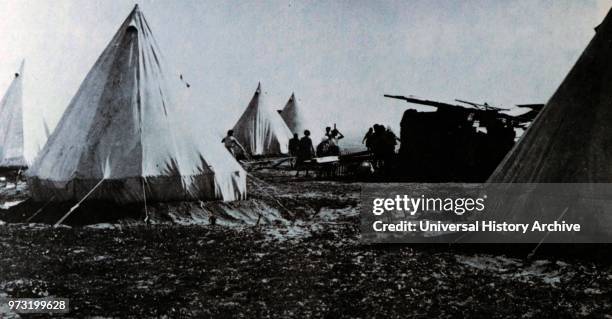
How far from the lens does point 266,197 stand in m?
10.7

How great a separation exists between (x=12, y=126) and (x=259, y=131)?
14891 millimetres

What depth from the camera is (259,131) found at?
28625 mm

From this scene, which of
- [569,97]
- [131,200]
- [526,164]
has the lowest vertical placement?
[131,200]

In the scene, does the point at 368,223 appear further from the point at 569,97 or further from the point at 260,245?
the point at 569,97

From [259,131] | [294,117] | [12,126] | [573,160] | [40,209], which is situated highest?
[294,117]

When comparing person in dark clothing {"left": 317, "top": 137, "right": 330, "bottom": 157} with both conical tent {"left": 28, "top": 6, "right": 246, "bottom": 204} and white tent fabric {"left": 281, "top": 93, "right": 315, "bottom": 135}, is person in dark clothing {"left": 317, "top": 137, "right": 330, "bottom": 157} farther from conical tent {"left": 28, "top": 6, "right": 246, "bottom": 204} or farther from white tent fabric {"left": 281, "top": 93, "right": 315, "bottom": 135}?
white tent fabric {"left": 281, "top": 93, "right": 315, "bottom": 135}

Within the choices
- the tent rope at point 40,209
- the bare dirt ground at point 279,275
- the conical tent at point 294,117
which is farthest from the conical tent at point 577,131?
the conical tent at point 294,117

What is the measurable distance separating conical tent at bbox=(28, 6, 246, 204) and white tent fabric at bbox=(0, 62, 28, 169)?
6711mm

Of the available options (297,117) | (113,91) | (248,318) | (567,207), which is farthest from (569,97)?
(297,117)

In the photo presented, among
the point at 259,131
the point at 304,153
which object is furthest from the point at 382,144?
the point at 259,131

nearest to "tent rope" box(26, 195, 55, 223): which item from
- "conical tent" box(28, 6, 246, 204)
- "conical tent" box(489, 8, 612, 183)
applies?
"conical tent" box(28, 6, 246, 204)

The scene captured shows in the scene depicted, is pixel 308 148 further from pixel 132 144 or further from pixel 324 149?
pixel 132 144

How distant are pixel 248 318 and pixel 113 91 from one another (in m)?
6.43

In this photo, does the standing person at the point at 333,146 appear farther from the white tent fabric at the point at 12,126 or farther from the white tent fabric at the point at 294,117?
the white tent fabric at the point at 294,117
